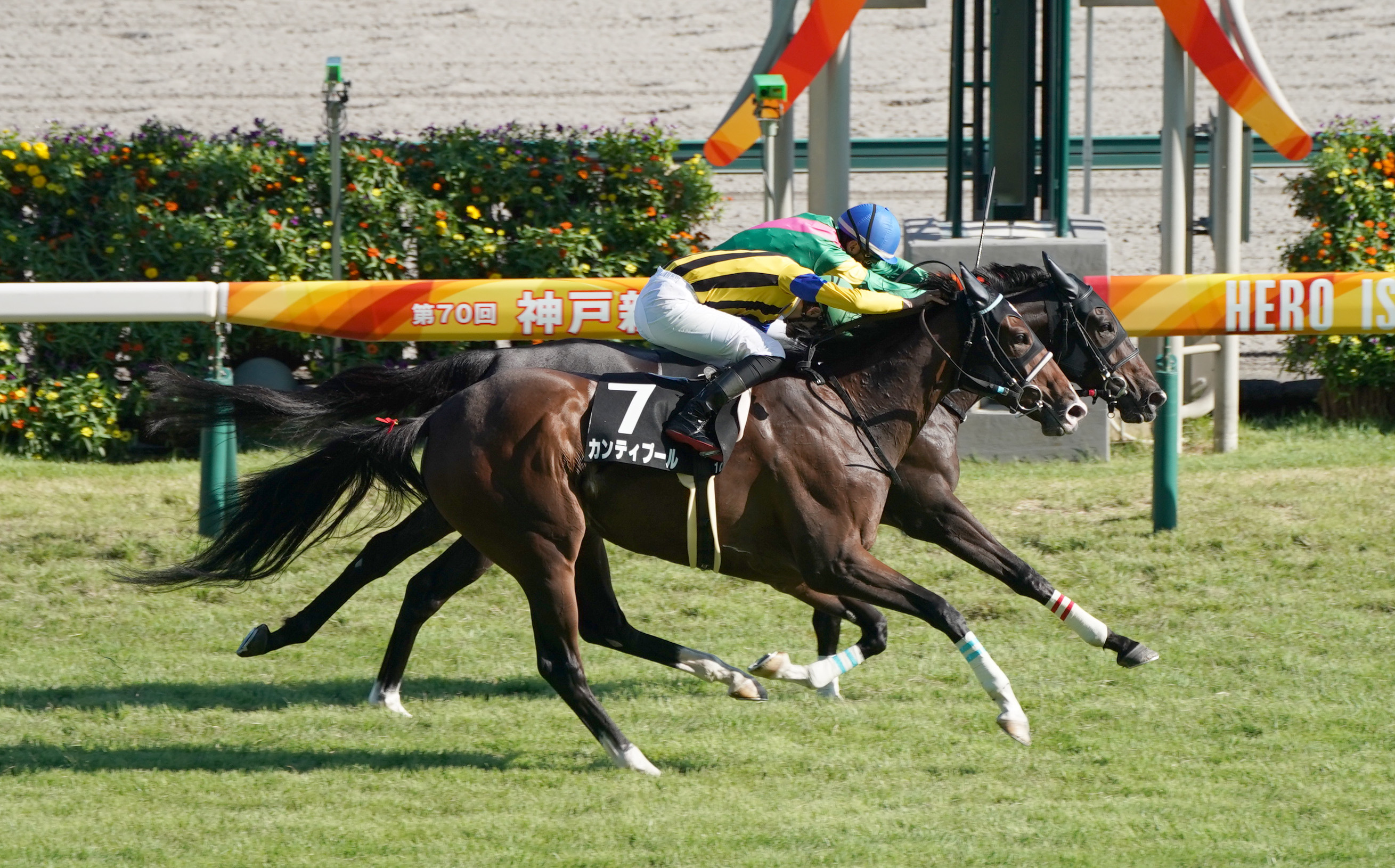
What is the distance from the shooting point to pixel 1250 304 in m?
8.41

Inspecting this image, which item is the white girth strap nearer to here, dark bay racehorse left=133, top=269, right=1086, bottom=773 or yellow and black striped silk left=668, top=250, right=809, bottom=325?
dark bay racehorse left=133, top=269, right=1086, bottom=773

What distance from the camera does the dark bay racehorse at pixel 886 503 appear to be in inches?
235

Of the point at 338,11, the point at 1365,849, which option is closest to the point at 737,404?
the point at 1365,849

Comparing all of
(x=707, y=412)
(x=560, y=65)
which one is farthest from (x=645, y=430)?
(x=560, y=65)

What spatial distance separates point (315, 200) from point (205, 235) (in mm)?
706

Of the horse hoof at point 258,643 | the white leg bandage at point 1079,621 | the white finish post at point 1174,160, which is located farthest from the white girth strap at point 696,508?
the white finish post at point 1174,160

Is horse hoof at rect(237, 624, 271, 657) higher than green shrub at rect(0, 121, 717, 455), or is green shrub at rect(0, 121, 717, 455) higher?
green shrub at rect(0, 121, 717, 455)

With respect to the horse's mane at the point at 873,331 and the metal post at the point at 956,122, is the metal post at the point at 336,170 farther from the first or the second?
the horse's mane at the point at 873,331

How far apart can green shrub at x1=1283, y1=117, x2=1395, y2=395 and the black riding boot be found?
5.65 m

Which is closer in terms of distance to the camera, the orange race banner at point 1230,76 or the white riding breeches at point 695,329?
the white riding breeches at point 695,329

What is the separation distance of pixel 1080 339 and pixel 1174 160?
14.4 feet

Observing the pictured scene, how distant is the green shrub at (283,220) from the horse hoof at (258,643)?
365 centimetres

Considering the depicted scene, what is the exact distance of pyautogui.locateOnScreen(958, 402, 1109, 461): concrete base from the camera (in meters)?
9.40

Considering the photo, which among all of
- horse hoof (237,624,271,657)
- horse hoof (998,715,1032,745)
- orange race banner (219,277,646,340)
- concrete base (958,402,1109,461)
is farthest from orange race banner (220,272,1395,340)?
horse hoof (998,715,1032,745)
